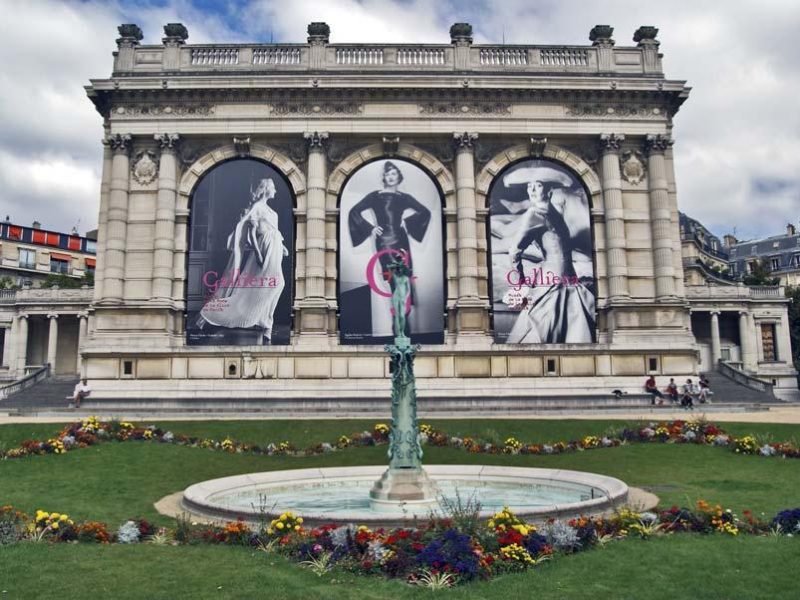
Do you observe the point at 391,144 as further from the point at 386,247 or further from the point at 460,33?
the point at 460,33

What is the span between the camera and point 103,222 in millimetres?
43531

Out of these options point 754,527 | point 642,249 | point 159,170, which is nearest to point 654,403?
point 642,249

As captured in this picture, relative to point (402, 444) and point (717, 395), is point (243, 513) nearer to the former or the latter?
point (402, 444)

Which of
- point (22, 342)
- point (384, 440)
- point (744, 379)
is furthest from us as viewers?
point (22, 342)

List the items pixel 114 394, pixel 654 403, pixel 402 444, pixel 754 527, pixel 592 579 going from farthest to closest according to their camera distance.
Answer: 1. pixel 114 394
2. pixel 654 403
3. pixel 402 444
4. pixel 754 527
5. pixel 592 579

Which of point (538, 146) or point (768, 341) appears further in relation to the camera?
point (768, 341)

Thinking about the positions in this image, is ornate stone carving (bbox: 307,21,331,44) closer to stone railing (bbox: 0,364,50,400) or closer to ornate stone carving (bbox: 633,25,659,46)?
ornate stone carving (bbox: 633,25,659,46)

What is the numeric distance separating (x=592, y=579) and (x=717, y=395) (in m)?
37.5

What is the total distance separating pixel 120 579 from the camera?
965cm

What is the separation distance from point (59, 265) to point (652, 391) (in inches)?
3236

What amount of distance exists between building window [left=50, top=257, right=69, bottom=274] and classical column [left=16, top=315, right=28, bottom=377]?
36.5 m

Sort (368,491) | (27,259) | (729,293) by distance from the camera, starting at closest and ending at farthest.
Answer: (368,491) → (729,293) → (27,259)

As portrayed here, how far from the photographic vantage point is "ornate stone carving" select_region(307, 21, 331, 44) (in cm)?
4516

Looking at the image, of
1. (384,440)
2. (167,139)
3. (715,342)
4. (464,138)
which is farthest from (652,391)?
(167,139)
